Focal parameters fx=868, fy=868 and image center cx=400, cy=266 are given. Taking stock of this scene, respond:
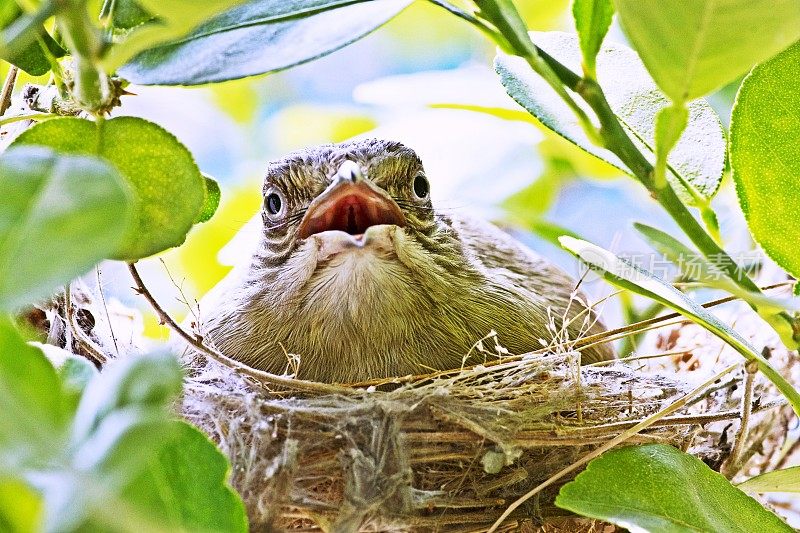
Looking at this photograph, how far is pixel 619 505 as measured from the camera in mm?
869

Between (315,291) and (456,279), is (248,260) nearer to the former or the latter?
(315,291)

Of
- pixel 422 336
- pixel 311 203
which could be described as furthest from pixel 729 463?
pixel 311 203

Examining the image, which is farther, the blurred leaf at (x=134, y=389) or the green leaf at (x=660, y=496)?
the green leaf at (x=660, y=496)

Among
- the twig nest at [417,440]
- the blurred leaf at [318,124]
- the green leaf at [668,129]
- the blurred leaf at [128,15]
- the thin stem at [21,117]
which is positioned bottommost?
the twig nest at [417,440]

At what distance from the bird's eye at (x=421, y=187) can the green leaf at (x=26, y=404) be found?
3.77ft

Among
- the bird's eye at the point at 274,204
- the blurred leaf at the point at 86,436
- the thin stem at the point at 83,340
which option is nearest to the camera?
the blurred leaf at the point at 86,436

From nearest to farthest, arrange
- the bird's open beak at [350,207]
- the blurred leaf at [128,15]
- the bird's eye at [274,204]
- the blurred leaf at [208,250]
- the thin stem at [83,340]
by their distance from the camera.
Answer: the blurred leaf at [128,15] → the thin stem at [83,340] → the bird's open beak at [350,207] → the bird's eye at [274,204] → the blurred leaf at [208,250]

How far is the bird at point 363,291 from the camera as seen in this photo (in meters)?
1.48

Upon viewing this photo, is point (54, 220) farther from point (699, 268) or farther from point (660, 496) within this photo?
point (660, 496)

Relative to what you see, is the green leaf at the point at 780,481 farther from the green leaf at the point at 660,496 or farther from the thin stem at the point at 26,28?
the thin stem at the point at 26,28

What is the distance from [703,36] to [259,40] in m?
0.38

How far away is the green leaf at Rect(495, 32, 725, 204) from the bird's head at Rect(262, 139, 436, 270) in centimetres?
41

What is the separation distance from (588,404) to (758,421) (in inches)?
14.1

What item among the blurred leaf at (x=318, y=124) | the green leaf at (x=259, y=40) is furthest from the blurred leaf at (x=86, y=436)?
the blurred leaf at (x=318, y=124)
